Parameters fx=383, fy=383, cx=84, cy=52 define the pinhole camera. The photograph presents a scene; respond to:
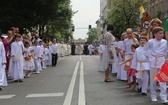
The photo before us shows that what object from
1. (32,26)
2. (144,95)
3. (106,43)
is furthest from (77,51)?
(144,95)

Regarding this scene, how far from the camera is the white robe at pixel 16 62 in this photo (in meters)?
15.4

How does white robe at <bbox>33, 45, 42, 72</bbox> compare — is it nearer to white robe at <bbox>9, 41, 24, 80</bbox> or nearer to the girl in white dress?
the girl in white dress

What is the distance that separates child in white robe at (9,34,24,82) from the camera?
15398 mm

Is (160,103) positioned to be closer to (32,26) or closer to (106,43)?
(106,43)

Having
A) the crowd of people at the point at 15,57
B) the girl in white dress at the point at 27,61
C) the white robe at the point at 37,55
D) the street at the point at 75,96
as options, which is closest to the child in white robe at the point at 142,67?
the street at the point at 75,96

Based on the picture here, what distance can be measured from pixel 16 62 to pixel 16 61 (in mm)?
48

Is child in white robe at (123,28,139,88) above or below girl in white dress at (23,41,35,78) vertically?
above

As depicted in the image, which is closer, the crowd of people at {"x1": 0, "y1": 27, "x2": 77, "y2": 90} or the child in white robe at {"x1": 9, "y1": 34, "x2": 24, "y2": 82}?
the crowd of people at {"x1": 0, "y1": 27, "x2": 77, "y2": 90}

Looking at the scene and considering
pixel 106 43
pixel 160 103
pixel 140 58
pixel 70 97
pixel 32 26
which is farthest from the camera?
pixel 32 26

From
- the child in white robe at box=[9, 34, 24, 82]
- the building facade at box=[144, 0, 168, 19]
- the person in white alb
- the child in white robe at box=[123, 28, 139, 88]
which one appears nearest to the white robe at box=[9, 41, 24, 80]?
the child in white robe at box=[9, 34, 24, 82]

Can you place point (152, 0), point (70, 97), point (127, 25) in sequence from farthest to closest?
point (152, 0), point (127, 25), point (70, 97)

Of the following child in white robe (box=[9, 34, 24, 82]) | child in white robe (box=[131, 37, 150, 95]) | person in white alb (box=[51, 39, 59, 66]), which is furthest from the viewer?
person in white alb (box=[51, 39, 59, 66])

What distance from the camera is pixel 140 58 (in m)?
10.8

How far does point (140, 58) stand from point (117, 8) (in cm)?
4095
